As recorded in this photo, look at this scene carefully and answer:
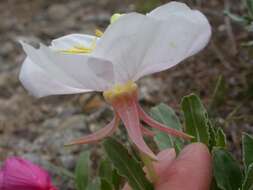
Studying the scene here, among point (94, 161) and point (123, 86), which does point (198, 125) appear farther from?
point (94, 161)

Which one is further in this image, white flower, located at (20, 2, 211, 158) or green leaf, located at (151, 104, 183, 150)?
green leaf, located at (151, 104, 183, 150)

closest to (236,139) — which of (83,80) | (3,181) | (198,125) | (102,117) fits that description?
(102,117)

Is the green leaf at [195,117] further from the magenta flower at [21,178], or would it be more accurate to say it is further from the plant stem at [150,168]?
the magenta flower at [21,178]

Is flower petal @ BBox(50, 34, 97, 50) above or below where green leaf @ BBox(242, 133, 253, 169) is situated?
above

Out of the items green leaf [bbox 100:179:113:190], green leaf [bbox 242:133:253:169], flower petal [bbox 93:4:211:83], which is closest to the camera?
flower petal [bbox 93:4:211:83]

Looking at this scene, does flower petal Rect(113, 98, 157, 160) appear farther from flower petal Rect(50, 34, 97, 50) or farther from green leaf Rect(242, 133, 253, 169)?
green leaf Rect(242, 133, 253, 169)

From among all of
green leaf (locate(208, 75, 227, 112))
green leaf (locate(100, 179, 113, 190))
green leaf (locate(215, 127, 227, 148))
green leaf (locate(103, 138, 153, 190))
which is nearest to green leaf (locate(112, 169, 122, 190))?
green leaf (locate(100, 179, 113, 190))
